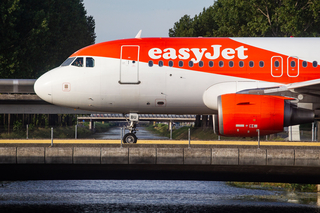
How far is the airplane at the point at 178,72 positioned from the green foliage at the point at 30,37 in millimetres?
23425

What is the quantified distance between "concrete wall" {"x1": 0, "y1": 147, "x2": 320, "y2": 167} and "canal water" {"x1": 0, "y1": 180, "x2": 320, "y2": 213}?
4300mm

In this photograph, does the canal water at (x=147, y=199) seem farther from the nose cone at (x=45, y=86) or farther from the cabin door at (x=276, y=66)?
the cabin door at (x=276, y=66)

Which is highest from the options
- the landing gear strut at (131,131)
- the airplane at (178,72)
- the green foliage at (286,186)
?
the airplane at (178,72)

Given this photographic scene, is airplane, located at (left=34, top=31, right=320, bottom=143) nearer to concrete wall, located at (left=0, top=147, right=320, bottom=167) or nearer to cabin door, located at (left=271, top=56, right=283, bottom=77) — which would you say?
cabin door, located at (left=271, top=56, right=283, bottom=77)

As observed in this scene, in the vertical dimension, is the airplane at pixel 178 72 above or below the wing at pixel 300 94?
above

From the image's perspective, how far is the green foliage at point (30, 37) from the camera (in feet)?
131

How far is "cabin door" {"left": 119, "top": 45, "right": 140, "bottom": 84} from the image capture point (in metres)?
18.5

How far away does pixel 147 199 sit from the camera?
22.7 meters

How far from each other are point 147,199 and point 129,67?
25.9 feet

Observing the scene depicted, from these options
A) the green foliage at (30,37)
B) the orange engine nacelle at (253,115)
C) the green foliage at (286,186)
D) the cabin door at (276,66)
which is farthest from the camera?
the green foliage at (30,37)

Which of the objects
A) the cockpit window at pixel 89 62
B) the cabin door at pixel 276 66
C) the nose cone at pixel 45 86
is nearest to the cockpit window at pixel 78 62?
the cockpit window at pixel 89 62

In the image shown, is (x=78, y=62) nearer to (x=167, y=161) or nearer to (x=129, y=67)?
(x=129, y=67)

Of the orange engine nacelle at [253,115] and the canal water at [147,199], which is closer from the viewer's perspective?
the orange engine nacelle at [253,115]

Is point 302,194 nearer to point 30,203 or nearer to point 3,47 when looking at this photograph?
point 30,203
